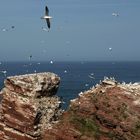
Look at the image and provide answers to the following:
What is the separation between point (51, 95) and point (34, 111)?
3.23 metres

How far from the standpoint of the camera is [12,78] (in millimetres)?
42906

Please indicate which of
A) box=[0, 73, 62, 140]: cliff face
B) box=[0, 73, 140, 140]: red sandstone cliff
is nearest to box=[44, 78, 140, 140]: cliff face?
box=[0, 73, 140, 140]: red sandstone cliff

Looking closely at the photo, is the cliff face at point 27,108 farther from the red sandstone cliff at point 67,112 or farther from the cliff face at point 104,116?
the cliff face at point 104,116

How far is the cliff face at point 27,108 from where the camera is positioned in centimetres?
4184

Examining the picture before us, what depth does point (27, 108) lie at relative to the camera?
137ft

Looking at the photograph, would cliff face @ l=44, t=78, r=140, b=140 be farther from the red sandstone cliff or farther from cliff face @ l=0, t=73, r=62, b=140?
cliff face @ l=0, t=73, r=62, b=140

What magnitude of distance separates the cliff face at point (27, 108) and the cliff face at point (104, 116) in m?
2.15

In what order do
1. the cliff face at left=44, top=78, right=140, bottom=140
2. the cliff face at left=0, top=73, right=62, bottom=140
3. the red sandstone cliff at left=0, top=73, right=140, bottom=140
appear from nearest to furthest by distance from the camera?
1. the cliff face at left=44, top=78, right=140, bottom=140
2. the red sandstone cliff at left=0, top=73, right=140, bottom=140
3. the cliff face at left=0, top=73, right=62, bottom=140

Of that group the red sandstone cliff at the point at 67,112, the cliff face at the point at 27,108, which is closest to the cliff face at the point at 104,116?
the red sandstone cliff at the point at 67,112

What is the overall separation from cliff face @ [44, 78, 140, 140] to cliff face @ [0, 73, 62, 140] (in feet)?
7.05

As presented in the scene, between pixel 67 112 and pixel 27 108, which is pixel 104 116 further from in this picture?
pixel 27 108

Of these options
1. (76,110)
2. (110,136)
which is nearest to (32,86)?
(76,110)

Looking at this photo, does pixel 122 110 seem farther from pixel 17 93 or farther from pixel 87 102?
pixel 17 93

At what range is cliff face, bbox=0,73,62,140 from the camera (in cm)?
4184
